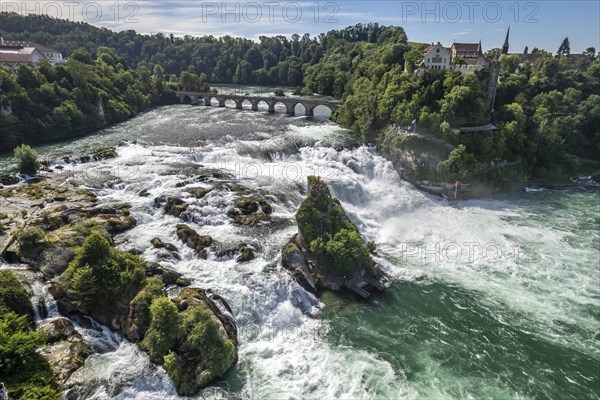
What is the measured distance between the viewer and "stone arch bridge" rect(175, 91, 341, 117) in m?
91.5

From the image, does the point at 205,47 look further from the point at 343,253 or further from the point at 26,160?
the point at 343,253

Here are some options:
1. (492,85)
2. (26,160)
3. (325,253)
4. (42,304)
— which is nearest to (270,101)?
(492,85)

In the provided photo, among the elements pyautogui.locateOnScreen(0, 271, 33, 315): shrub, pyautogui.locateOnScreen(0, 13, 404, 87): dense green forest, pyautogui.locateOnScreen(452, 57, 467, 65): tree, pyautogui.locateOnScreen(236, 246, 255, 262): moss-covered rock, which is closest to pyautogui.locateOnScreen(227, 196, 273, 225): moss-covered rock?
pyautogui.locateOnScreen(236, 246, 255, 262): moss-covered rock

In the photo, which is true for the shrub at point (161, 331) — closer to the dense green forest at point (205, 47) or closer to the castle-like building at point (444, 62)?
the castle-like building at point (444, 62)

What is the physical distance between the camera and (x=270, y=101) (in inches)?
3907

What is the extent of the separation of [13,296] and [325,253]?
23034 mm

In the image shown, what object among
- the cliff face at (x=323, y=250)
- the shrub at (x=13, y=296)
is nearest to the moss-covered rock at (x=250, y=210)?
the cliff face at (x=323, y=250)

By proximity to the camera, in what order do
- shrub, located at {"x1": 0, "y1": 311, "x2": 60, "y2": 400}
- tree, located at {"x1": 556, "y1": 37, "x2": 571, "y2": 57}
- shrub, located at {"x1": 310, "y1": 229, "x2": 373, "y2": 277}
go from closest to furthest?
1. shrub, located at {"x1": 0, "y1": 311, "x2": 60, "y2": 400}
2. shrub, located at {"x1": 310, "y1": 229, "x2": 373, "y2": 277}
3. tree, located at {"x1": 556, "y1": 37, "x2": 571, "y2": 57}

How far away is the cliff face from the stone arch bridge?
57698mm

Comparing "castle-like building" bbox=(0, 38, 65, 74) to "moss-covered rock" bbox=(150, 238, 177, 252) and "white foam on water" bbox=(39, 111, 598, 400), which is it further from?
"moss-covered rock" bbox=(150, 238, 177, 252)

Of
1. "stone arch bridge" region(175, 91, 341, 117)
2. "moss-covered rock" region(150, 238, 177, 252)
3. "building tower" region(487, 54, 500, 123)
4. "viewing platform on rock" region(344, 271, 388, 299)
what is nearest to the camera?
"viewing platform on rock" region(344, 271, 388, 299)

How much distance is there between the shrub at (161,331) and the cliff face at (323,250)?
36.7 feet

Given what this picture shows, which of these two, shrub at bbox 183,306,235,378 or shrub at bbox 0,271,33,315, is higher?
shrub at bbox 0,271,33,315

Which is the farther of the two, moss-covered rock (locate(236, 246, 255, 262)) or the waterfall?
moss-covered rock (locate(236, 246, 255, 262))
